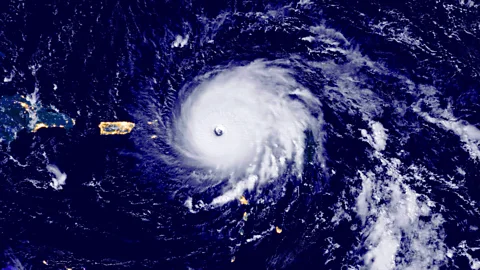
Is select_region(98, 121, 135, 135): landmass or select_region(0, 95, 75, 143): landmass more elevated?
select_region(0, 95, 75, 143): landmass

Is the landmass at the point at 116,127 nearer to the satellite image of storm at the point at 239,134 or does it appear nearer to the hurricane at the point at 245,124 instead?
the satellite image of storm at the point at 239,134

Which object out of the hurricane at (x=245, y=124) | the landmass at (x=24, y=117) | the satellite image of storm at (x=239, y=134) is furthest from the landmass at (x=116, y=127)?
the hurricane at (x=245, y=124)

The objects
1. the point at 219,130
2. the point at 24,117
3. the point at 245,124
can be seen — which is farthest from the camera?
the point at 245,124

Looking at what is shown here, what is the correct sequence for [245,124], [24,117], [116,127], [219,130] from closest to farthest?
[24,117]
[116,127]
[219,130]
[245,124]

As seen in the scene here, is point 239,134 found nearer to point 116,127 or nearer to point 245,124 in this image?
point 245,124

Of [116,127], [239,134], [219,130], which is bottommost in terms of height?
[239,134]

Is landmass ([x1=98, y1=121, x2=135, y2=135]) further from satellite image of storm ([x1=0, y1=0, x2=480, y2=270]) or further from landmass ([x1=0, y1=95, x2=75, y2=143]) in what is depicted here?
landmass ([x1=0, y1=95, x2=75, y2=143])

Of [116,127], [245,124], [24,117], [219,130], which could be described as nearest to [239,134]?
[245,124]

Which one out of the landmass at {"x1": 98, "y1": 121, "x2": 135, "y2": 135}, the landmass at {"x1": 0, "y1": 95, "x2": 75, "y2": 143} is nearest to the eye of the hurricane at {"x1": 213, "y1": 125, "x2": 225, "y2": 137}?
the landmass at {"x1": 98, "y1": 121, "x2": 135, "y2": 135}
